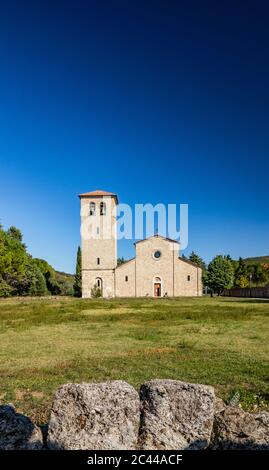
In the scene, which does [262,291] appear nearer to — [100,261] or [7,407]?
[100,261]

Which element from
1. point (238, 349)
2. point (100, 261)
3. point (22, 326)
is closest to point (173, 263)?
point (100, 261)

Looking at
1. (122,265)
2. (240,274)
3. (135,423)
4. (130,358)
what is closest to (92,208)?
(122,265)

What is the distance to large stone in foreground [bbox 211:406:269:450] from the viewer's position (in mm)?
4504

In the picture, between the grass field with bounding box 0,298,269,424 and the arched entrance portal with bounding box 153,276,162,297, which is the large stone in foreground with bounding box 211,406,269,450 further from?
the arched entrance portal with bounding box 153,276,162,297

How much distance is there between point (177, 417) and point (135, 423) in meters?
0.48

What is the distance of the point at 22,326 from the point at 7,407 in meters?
17.1

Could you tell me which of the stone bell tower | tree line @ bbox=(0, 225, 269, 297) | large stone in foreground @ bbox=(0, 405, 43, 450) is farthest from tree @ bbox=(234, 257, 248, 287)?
large stone in foreground @ bbox=(0, 405, 43, 450)

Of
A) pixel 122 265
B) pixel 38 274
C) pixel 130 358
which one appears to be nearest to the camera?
pixel 130 358

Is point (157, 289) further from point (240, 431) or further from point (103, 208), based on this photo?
point (240, 431)

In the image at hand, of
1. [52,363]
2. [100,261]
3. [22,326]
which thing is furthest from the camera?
[100,261]

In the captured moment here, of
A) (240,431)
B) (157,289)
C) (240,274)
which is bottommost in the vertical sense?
(157,289)

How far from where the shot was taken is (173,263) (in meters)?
65.6

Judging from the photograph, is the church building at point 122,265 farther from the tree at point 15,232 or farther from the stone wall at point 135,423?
the stone wall at point 135,423

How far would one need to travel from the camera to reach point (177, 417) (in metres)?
4.64
